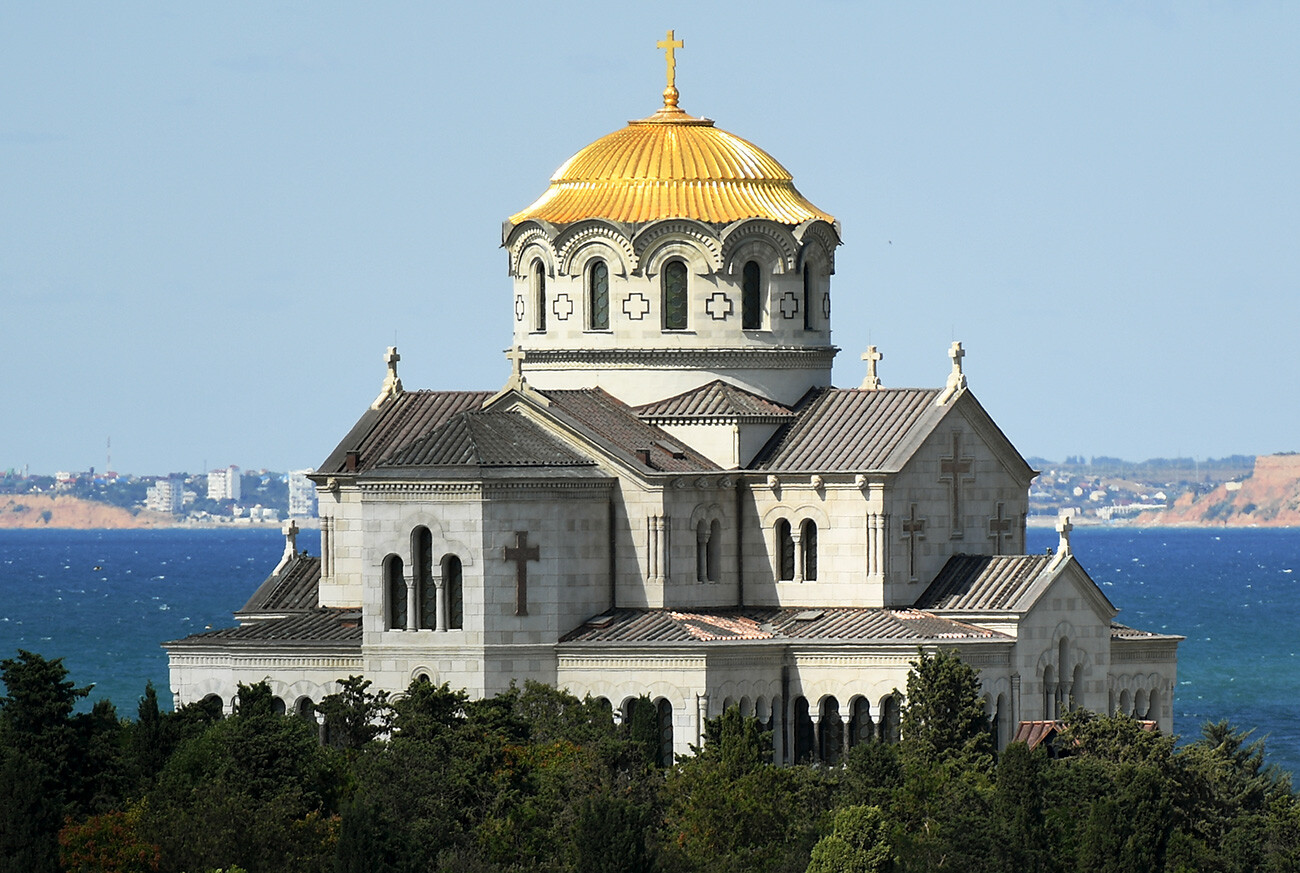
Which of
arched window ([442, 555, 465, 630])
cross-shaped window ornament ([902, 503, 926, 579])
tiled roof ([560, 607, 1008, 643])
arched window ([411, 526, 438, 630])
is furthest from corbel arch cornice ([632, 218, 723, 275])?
arched window ([442, 555, 465, 630])

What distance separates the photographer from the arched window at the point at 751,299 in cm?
8106

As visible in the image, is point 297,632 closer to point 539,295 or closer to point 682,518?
point 682,518

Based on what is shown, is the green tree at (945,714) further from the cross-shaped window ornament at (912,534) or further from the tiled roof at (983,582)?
the cross-shaped window ornament at (912,534)

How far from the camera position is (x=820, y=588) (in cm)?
7806

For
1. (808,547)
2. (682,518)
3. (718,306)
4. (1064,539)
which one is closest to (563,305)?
(718,306)

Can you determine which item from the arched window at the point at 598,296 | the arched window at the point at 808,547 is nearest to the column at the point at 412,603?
the arched window at the point at 808,547

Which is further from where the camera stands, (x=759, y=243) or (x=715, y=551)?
(x=759, y=243)

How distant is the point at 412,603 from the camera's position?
74625mm

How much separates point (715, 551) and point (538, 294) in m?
8.18

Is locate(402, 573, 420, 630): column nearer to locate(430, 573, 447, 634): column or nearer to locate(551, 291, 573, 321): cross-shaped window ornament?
locate(430, 573, 447, 634): column

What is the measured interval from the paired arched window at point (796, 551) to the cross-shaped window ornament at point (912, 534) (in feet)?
7.05

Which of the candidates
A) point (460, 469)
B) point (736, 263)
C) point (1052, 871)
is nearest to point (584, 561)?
point (460, 469)

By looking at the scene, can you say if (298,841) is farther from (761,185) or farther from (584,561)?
(761,185)

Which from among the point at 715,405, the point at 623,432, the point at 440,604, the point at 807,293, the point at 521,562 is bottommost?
the point at 440,604
